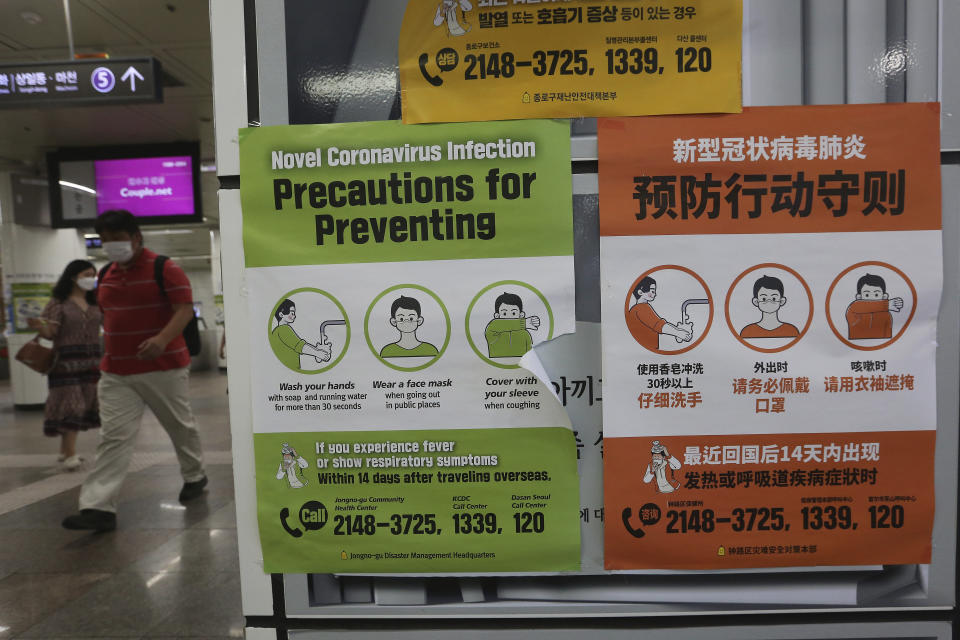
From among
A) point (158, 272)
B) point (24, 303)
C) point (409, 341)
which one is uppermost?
point (158, 272)

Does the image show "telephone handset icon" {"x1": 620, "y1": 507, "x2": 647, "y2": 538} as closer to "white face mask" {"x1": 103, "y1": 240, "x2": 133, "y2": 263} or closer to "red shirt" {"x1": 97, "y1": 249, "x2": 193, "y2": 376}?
"red shirt" {"x1": 97, "y1": 249, "x2": 193, "y2": 376}

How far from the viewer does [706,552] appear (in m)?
1.22

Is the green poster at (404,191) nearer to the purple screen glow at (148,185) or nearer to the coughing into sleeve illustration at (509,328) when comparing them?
the coughing into sleeve illustration at (509,328)

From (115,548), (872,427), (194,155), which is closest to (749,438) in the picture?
(872,427)

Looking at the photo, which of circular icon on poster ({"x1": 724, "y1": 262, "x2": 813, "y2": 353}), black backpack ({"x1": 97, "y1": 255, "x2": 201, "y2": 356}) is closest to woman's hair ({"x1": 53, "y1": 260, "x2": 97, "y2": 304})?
black backpack ({"x1": 97, "y1": 255, "x2": 201, "y2": 356})

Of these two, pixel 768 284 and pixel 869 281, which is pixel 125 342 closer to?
pixel 768 284

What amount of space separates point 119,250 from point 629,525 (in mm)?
3432

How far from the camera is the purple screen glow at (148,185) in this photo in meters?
7.15

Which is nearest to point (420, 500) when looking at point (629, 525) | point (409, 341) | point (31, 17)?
point (409, 341)

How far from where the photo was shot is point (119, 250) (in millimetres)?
3492

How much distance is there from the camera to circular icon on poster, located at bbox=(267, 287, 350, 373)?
1.22 m

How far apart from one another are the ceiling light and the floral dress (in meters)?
2.37

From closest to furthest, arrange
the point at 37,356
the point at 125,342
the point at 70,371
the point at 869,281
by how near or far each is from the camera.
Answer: the point at 869,281
the point at 125,342
the point at 37,356
the point at 70,371

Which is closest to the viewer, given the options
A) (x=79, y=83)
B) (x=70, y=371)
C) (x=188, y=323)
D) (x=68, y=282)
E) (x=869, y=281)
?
(x=869, y=281)
